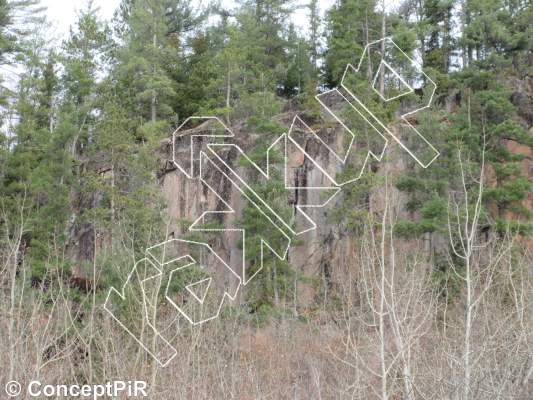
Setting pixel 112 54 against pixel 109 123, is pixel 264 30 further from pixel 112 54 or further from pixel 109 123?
pixel 109 123

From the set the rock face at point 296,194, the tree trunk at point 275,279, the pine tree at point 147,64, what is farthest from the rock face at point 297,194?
the pine tree at point 147,64

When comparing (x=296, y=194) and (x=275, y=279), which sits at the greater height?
(x=296, y=194)

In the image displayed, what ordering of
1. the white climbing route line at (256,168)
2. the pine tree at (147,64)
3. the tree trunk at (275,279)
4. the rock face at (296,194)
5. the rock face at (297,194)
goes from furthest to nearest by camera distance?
the pine tree at (147,64) < the rock face at (296,194) < the rock face at (297,194) < the tree trunk at (275,279) < the white climbing route line at (256,168)

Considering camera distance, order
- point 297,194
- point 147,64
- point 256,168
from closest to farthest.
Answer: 1. point 256,168
2. point 297,194
3. point 147,64

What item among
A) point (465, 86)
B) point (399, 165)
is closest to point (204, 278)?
point (399, 165)

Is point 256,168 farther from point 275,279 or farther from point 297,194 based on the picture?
point 275,279

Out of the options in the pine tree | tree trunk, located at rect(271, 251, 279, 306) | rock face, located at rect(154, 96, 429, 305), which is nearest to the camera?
tree trunk, located at rect(271, 251, 279, 306)

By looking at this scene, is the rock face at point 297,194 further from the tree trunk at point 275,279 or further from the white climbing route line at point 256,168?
the tree trunk at point 275,279

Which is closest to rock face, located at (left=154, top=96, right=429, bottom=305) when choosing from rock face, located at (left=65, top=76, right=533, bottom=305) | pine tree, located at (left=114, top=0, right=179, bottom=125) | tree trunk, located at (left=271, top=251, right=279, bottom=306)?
rock face, located at (left=65, top=76, right=533, bottom=305)

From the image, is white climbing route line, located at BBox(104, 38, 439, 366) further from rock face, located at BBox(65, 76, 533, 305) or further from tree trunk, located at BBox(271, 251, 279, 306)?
tree trunk, located at BBox(271, 251, 279, 306)

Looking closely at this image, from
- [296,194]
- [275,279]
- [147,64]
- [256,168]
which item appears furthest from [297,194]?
[147,64]

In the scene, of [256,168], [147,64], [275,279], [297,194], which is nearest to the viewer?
[275,279]

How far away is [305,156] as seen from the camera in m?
23.4

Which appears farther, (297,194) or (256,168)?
(297,194)
